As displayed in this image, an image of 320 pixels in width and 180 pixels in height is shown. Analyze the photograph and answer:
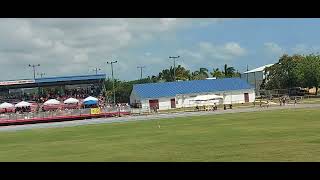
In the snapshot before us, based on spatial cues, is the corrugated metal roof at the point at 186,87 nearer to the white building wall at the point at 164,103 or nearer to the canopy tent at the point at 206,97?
the white building wall at the point at 164,103

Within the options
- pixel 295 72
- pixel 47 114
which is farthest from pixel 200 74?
pixel 47 114

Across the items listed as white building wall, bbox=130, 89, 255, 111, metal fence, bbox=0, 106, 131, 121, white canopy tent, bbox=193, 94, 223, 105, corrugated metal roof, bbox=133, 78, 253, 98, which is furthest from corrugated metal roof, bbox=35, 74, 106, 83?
metal fence, bbox=0, 106, 131, 121

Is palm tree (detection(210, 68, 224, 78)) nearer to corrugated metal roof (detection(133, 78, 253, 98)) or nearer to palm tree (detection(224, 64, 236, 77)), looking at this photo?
palm tree (detection(224, 64, 236, 77))

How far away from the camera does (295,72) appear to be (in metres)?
87.1

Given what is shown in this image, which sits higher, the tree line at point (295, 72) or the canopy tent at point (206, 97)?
the tree line at point (295, 72)

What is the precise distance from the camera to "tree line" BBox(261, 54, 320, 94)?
3297 inches

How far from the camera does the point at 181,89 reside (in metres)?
81.0

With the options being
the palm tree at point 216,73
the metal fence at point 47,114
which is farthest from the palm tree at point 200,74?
the metal fence at point 47,114

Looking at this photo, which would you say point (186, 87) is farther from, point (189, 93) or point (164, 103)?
point (164, 103)

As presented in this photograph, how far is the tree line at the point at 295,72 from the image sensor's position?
8375 centimetres
